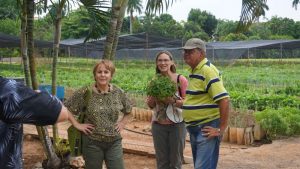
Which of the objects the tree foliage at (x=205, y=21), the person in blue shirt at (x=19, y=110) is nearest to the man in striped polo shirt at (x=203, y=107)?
the person in blue shirt at (x=19, y=110)

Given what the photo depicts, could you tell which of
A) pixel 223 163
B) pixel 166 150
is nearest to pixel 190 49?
pixel 166 150

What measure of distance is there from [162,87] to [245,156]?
112 inches

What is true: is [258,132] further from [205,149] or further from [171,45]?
[171,45]

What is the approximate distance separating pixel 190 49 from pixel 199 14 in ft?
198

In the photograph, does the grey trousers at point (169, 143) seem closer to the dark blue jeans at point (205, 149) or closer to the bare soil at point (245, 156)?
the dark blue jeans at point (205, 149)

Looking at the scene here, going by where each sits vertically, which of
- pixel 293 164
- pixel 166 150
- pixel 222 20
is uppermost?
pixel 222 20

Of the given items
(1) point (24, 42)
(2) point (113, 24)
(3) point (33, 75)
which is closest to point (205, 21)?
(1) point (24, 42)

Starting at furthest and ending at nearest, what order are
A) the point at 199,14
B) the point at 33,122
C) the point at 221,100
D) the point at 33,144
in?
the point at 199,14, the point at 33,144, the point at 221,100, the point at 33,122

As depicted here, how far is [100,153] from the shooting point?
3.73 meters

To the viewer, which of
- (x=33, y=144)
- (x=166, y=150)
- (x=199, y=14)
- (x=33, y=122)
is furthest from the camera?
(x=199, y=14)

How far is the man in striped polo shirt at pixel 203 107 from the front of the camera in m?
3.61

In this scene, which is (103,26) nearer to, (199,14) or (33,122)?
(33,122)

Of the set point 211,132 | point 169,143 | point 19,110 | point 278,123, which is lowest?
point 278,123

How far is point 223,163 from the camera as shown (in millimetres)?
6035
